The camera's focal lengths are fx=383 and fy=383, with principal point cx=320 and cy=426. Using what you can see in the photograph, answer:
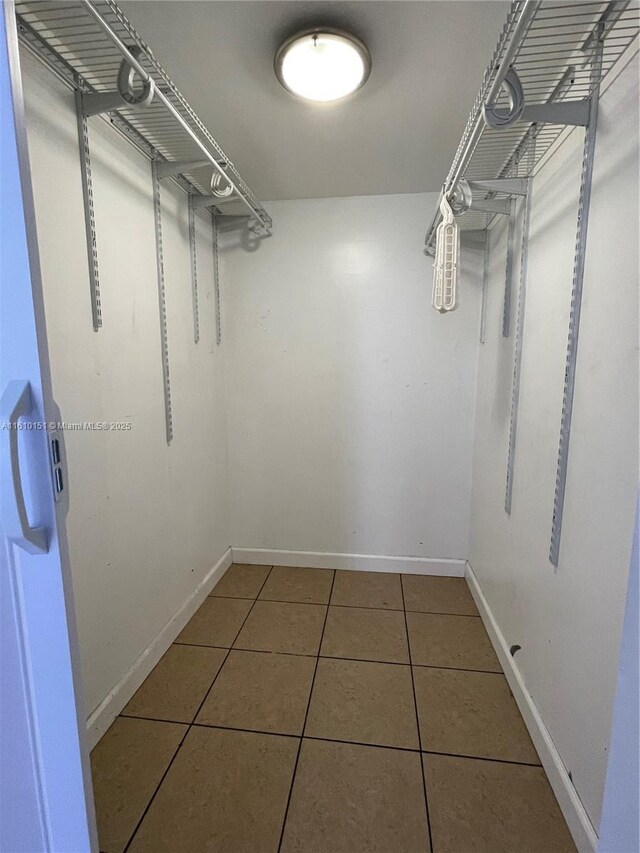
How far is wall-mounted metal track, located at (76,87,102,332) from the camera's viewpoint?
4.01 ft

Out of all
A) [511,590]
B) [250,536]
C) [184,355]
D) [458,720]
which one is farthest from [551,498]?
[250,536]

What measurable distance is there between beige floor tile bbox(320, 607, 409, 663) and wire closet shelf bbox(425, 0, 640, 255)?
1.98 meters

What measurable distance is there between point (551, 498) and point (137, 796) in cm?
161

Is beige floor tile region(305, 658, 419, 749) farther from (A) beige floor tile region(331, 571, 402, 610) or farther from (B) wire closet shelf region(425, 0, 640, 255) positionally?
(B) wire closet shelf region(425, 0, 640, 255)

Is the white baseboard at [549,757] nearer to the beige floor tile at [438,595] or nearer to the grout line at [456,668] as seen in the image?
the grout line at [456,668]

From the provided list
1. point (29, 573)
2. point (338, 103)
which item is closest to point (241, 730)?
point (29, 573)

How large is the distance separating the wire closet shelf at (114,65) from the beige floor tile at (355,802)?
82.2 inches

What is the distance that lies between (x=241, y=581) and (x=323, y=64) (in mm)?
2457

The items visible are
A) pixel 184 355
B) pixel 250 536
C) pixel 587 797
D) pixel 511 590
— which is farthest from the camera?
pixel 250 536

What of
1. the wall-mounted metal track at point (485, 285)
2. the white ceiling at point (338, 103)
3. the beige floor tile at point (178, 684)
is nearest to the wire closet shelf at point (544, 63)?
the white ceiling at point (338, 103)

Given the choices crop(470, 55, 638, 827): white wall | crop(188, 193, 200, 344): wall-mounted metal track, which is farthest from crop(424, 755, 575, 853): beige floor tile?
crop(188, 193, 200, 344): wall-mounted metal track

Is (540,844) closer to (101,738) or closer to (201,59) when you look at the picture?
(101,738)

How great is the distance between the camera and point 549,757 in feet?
3.96

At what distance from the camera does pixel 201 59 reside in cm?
120
